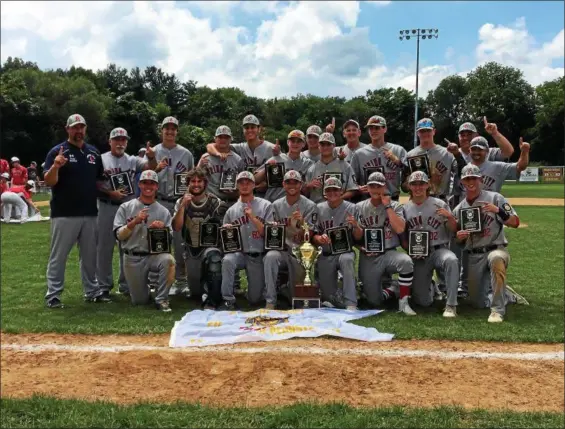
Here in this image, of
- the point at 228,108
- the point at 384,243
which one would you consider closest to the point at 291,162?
the point at 384,243

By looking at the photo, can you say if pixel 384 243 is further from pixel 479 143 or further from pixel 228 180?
pixel 228 180

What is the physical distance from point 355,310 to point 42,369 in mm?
3696

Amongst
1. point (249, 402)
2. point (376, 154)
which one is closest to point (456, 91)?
point (376, 154)

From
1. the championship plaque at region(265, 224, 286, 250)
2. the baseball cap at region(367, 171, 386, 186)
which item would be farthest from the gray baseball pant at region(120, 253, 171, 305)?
the baseball cap at region(367, 171, 386, 186)

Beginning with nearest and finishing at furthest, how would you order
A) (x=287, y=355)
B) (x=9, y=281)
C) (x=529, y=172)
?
(x=287, y=355), (x=9, y=281), (x=529, y=172)

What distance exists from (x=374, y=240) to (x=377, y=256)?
22 cm

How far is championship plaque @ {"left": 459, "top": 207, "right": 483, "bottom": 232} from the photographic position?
682 centimetres

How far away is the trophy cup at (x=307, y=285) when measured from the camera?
22.9 ft

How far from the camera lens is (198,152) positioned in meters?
59.5

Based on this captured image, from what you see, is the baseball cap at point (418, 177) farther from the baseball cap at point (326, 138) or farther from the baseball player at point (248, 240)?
the baseball player at point (248, 240)

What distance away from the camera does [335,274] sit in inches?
291

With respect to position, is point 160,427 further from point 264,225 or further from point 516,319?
point 516,319

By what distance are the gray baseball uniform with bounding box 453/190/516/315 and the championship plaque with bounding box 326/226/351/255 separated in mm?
1455

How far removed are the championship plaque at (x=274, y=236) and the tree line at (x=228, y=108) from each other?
115ft
